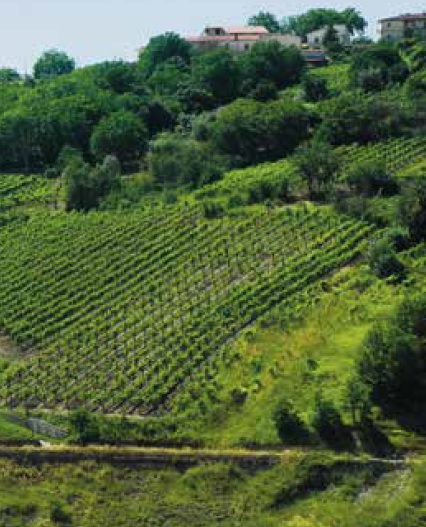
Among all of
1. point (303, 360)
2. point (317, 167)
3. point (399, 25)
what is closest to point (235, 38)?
point (399, 25)

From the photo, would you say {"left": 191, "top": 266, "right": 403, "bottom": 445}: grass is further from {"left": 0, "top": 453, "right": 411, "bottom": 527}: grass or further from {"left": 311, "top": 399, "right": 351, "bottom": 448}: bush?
{"left": 0, "top": 453, "right": 411, "bottom": 527}: grass

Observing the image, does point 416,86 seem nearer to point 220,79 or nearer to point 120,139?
point 220,79

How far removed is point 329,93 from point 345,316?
47.9 meters

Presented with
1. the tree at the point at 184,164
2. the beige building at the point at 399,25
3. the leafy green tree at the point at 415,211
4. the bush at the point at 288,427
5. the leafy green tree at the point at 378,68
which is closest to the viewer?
the bush at the point at 288,427

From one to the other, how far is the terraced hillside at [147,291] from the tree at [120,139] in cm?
1816

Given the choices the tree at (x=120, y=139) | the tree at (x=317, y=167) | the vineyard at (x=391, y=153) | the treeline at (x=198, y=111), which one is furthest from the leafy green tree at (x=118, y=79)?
the tree at (x=317, y=167)

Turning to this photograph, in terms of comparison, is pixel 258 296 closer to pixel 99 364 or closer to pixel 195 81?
pixel 99 364

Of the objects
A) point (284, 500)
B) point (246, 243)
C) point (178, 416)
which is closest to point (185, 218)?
point (246, 243)

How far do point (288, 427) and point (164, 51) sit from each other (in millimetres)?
86711

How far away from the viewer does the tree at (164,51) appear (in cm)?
11731

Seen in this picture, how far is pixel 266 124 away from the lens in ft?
250

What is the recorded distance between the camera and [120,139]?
8325 centimetres

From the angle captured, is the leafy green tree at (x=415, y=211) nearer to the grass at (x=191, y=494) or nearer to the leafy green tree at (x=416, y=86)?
the grass at (x=191, y=494)

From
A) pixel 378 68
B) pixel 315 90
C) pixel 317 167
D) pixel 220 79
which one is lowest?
pixel 317 167
